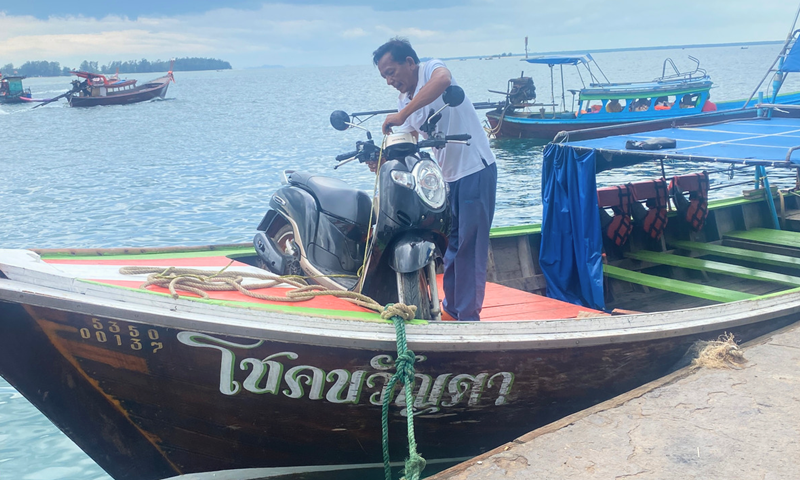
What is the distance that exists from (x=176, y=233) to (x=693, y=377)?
949 cm

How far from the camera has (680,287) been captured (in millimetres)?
5051

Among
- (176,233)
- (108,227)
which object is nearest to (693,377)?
(176,233)

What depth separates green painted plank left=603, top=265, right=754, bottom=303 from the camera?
15.7 feet

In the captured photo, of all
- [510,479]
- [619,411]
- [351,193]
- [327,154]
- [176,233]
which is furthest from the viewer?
[327,154]

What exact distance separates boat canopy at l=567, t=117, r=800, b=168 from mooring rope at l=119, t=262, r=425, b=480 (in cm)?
257

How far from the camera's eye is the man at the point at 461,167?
11.5 feet

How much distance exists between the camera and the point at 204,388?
9.92 ft

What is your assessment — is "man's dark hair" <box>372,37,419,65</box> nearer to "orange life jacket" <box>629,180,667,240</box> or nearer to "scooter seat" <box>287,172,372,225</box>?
"scooter seat" <box>287,172,372,225</box>

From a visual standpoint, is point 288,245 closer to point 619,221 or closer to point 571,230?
point 571,230

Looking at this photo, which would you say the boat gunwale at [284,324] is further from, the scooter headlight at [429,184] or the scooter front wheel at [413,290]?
the scooter headlight at [429,184]

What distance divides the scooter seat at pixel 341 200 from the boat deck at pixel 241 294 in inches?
21.1

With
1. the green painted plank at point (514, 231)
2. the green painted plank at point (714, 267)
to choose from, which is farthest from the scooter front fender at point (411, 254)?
the green painted plank at point (714, 267)

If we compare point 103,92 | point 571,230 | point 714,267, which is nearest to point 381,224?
point 571,230

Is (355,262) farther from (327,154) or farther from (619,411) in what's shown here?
(327,154)
